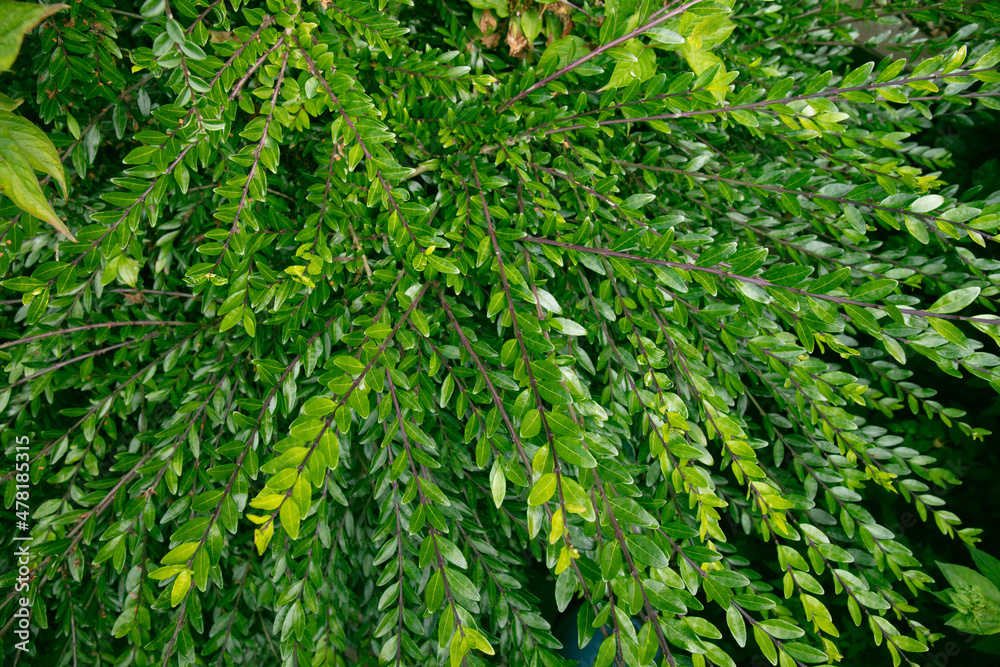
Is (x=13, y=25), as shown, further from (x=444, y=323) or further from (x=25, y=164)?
(x=444, y=323)

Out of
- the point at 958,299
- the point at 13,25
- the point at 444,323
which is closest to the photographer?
the point at 13,25

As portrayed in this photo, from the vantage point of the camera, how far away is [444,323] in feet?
3.95

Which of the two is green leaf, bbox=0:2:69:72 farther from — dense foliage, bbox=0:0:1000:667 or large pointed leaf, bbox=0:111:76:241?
large pointed leaf, bbox=0:111:76:241

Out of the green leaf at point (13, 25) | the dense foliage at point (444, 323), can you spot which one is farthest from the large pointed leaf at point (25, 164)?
the green leaf at point (13, 25)

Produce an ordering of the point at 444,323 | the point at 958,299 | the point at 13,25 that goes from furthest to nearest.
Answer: the point at 444,323 < the point at 958,299 < the point at 13,25

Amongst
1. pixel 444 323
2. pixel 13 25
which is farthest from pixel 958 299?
pixel 13 25

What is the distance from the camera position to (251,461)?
37.0 inches

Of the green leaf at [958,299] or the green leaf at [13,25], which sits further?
the green leaf at [958,299]

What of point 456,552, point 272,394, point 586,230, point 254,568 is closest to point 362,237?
point 272,394

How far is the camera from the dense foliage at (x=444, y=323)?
2.70 feet

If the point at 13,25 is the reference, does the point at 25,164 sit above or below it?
below

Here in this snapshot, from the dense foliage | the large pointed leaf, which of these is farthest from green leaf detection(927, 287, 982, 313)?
the large pointed leaf

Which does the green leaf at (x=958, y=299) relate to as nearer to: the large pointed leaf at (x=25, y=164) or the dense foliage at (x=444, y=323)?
the dense foliage at (x=444, y=323)

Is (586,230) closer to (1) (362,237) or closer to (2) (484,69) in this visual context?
(1) (362,237)
